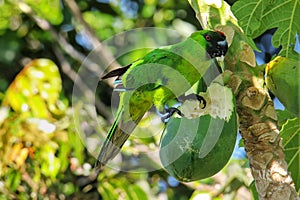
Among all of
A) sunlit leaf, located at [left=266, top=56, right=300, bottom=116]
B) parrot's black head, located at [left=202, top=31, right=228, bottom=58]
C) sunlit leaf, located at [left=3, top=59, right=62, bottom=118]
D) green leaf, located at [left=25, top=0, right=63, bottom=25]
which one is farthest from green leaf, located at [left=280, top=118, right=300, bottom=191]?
green leaf, located at [left=25, top=0, right=63, bottom=25]

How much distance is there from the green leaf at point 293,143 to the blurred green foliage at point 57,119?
0.94m

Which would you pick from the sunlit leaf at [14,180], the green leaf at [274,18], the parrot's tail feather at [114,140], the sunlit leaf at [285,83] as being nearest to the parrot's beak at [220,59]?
the sunlit leaf at [285,83]

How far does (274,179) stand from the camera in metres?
1.16

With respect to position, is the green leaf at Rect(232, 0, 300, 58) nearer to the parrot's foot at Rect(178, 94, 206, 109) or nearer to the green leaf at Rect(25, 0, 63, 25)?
the parrot's foot at Rect(178, 94, 206, 109)

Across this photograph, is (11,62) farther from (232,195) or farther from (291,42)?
(291,42)

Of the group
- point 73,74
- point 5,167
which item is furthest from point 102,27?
point 5,167

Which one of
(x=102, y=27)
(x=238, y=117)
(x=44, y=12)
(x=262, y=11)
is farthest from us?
(x=102, y=27)

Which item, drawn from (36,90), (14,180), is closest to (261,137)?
(36,90)

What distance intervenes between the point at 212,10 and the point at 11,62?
337cm

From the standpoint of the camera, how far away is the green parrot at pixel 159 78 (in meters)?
1.28

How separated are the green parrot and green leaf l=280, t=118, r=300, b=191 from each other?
1.71ft

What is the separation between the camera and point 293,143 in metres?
1.81

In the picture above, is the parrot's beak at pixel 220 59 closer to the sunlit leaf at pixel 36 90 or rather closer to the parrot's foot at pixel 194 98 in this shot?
the parrot's foot at pixel 194 98

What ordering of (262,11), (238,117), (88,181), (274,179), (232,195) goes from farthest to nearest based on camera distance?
(88,181) → (232,195) → (262,11) → (238,117) → (274,179)
